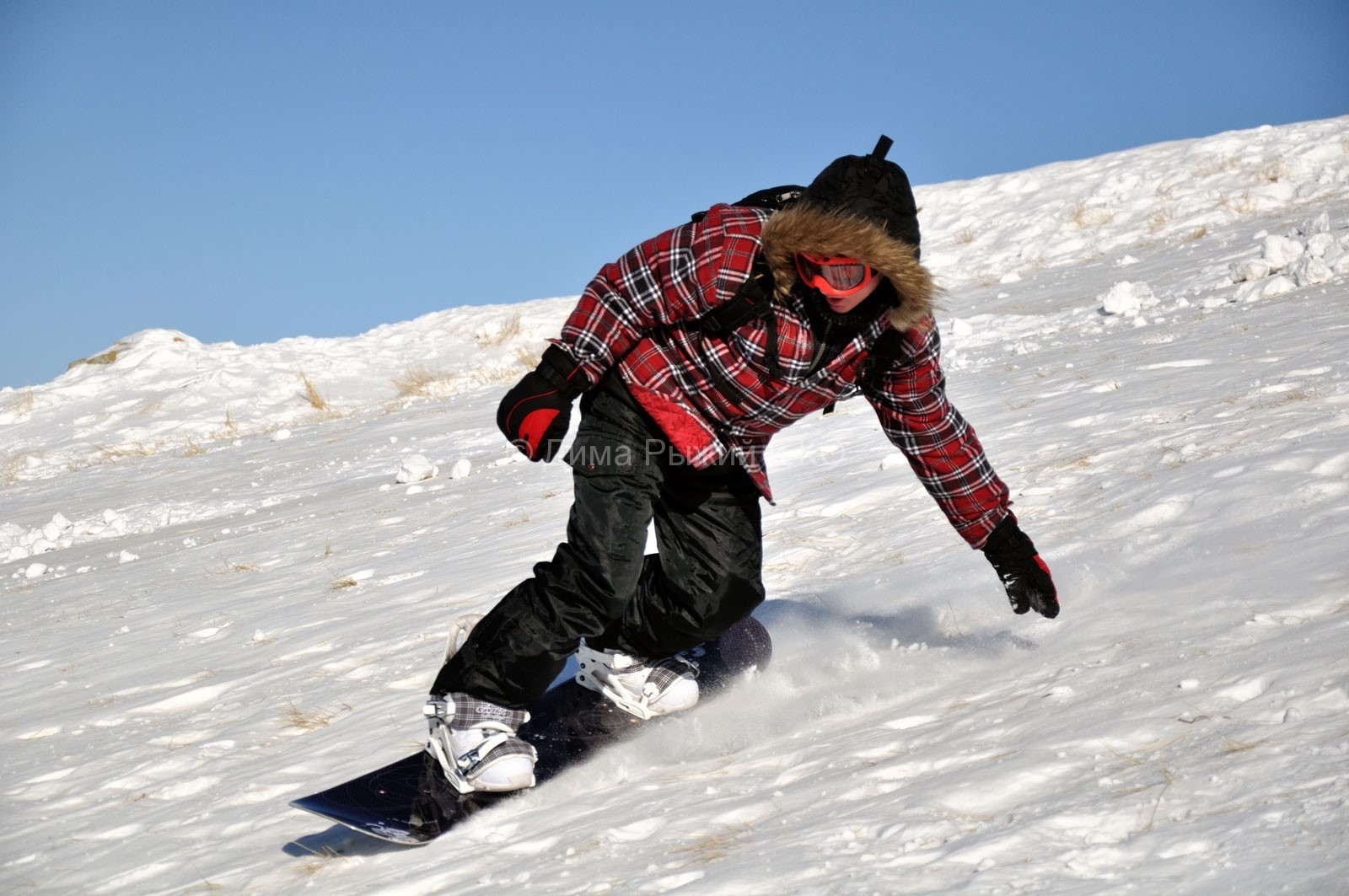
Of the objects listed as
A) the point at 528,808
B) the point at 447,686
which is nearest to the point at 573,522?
the point at 447,686

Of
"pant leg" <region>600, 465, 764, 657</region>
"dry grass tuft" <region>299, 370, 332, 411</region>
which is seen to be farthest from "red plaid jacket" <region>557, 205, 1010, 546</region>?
"dry grass tuft" <region>299, 370, 332, 411</region>

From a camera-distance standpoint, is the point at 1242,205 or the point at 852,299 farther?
the point at 1242,205

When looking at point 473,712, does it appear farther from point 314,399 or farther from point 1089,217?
point 1089,217

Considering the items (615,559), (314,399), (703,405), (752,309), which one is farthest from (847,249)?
(314,399)

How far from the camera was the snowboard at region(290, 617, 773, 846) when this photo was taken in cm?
241

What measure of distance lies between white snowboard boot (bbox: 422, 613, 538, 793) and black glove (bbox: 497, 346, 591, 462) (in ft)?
1.98

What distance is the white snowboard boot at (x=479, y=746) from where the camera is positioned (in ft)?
8.32

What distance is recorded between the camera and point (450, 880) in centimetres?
211

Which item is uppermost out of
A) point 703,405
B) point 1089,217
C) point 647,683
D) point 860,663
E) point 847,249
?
point 1089,217

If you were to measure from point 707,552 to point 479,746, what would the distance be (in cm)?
72

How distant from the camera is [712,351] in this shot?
103 inches

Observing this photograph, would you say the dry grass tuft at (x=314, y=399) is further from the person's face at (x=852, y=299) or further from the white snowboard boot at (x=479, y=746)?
the person's face at (x=852, y=299)

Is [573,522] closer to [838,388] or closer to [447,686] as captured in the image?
[447,686]

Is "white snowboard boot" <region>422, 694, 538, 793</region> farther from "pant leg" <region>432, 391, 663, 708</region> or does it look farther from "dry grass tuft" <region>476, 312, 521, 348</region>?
"dry grass tuft" <region>476, 312, 521, 348</region>
